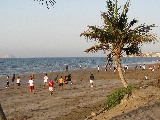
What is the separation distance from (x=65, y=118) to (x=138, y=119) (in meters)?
8.70

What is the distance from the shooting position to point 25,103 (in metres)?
23.7

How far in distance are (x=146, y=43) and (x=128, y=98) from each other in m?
3.50

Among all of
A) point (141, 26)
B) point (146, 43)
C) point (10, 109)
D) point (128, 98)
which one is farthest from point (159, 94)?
point (10, 109)

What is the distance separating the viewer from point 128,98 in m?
14.0

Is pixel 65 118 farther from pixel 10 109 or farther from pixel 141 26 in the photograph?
pixel 141 26

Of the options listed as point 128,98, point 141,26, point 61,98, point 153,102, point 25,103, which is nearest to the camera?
point 153,102

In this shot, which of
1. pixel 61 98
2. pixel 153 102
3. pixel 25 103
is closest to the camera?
pixel 153 102

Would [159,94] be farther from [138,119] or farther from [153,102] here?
[138,119]

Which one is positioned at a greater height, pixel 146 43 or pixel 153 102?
pixel 146 43

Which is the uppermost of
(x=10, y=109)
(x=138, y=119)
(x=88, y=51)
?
(x=88, y=51)

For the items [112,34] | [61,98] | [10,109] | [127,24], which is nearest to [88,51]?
[112,34]

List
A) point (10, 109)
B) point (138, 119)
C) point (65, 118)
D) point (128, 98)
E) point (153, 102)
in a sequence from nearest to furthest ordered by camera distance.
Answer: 1. point (138, 119)
2. point (153, 102)
3. point (128, 98)
4. point (65, 118)
5. point (10, 109)

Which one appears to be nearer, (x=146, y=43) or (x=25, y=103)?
(x=146, y=43)

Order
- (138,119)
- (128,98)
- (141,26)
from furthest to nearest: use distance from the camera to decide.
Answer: (141,26)
(128,98)
(138,119)
